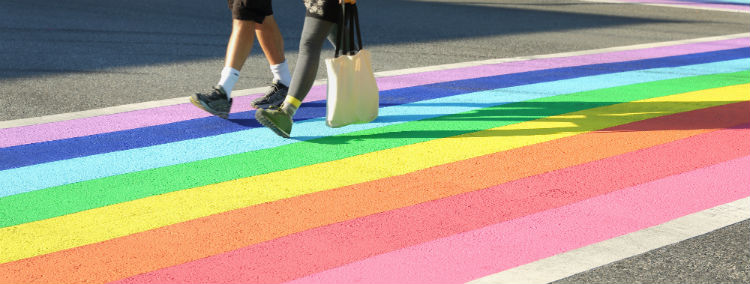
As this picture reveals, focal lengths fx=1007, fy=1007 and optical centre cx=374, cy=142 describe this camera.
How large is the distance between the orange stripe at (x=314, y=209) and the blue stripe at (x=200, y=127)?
1.56m

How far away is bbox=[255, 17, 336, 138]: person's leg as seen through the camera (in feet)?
19.2

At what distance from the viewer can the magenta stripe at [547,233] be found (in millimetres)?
3732

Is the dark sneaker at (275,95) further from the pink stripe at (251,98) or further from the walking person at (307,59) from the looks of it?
the walking person at (307,59)

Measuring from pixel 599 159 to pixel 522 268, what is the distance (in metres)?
1.90

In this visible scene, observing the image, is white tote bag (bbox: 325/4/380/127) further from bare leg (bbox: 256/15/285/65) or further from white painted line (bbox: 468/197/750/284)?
white painted line (bbox: 468/197/750/284)

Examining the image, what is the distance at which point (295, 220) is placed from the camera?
14.3 feet

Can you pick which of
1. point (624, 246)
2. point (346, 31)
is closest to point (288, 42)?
point (346, 31)

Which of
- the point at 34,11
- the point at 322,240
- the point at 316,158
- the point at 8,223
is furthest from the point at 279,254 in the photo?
the point at 34,11

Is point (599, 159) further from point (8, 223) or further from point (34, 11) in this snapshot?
point (34, 11)

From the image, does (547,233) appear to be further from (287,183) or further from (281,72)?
(281,72)

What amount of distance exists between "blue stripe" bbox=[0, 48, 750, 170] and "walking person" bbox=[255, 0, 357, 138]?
1.65 ft

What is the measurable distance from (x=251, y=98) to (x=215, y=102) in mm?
1127

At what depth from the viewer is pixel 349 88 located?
5684mm

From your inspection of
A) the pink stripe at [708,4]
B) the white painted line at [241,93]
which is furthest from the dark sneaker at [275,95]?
the pink stripe at [708,4]
